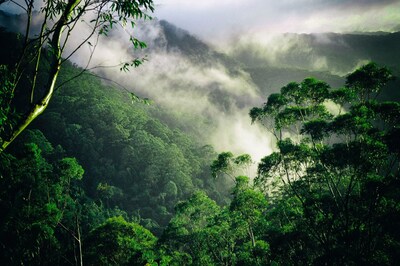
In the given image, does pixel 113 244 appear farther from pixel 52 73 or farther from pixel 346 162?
pixel 52 73

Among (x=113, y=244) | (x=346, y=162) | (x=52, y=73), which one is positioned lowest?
(x=113, y=244)

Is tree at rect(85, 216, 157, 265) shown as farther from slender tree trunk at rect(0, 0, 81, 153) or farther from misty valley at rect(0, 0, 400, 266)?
slender tree trunk at rect(0, 0, 81, 153)

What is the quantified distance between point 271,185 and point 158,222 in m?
54.8

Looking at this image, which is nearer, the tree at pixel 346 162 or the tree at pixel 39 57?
the tree at pixel 39 57

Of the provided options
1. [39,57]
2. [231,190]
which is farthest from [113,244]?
[39,57]

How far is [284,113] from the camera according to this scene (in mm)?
15180

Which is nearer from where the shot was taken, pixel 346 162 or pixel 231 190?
pixel 346 162

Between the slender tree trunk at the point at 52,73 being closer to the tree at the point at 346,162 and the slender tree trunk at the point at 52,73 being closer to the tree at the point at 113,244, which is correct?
the tree at the point at 346,162

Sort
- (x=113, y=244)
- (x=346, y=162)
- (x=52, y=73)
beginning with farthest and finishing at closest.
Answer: (x=113, y=244), (x=346, y=162), (x=52, y=73)

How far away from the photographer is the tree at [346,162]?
11.6 m

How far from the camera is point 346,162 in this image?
12.6m

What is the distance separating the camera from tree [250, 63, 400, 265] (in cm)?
1164

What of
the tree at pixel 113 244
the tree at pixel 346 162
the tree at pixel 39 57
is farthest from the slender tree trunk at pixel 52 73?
the tree at pixel 113 244

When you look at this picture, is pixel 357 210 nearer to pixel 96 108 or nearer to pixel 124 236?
pixel 124 236
